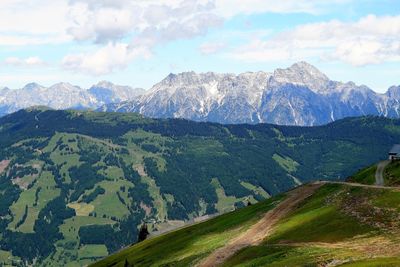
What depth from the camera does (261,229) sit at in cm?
10575

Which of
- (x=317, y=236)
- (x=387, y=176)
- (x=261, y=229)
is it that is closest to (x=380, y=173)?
(x=387, y=176)

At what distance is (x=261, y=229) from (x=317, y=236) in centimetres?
2203

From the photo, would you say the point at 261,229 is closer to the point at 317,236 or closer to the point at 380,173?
the point at 317,236

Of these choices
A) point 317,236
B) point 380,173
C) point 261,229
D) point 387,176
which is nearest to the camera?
point 317,236

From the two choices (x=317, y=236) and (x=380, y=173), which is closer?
(x=317, y=236)

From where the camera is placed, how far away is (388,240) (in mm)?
71812

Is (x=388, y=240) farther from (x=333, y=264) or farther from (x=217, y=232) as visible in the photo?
(x=217, y=232)

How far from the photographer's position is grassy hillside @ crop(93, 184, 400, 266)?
6912 cm

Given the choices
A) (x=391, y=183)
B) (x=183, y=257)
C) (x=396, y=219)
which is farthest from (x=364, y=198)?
(x=183, y=257)

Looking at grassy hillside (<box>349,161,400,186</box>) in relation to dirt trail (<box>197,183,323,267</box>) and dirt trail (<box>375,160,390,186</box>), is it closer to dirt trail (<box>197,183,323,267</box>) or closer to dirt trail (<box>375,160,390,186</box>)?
dirt trail (<box>375,160,390,186</box>)

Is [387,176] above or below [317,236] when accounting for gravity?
above

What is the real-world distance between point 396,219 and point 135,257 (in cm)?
7214

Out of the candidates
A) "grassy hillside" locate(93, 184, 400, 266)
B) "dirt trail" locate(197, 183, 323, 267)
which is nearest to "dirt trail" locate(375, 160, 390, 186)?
Result: "grassy hillside" locate(93, 184, 400, 266)

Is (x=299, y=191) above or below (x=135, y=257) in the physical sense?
above
